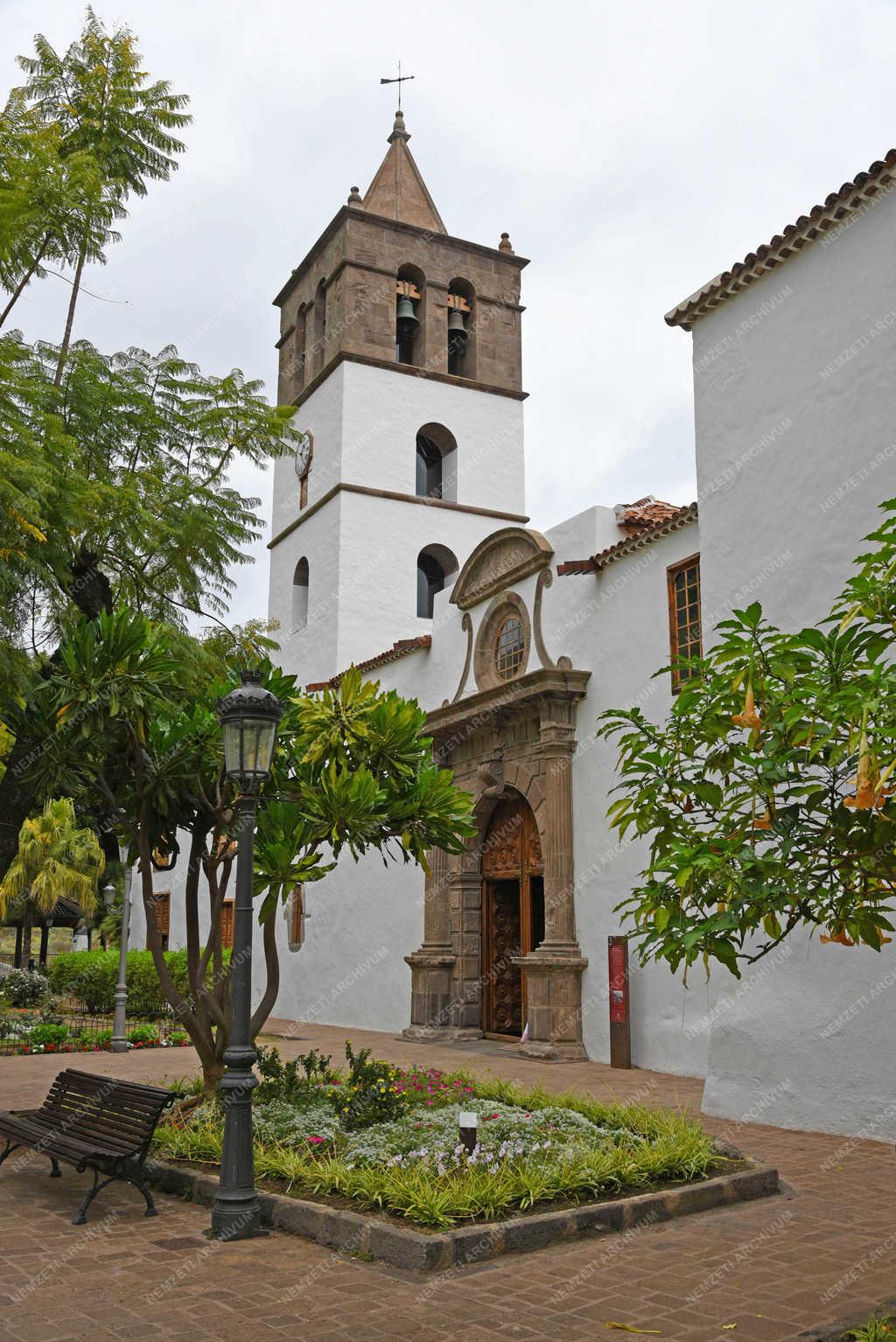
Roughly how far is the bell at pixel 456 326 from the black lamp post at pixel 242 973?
21.0m

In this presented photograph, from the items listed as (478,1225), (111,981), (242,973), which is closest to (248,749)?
(242,973)

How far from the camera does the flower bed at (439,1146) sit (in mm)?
6234

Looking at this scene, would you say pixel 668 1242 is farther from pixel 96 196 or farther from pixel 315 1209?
pixel 96 196

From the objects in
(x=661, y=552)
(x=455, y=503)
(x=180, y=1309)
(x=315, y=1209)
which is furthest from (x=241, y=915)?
(x=455, y=503)

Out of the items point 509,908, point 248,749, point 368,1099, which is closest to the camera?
point 248,749

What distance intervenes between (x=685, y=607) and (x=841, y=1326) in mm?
9160

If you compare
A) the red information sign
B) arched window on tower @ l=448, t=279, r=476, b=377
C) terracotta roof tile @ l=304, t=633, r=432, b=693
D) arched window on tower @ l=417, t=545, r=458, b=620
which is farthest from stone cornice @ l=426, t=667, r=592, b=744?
arched window on tower @ l=448, t=279, r=476, b=377

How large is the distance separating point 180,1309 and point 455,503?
21.4m

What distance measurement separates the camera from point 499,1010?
644 inches

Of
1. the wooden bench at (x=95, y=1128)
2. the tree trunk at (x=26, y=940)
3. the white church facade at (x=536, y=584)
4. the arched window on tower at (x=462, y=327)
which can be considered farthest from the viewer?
the tree trunk at (x=26, y=940)

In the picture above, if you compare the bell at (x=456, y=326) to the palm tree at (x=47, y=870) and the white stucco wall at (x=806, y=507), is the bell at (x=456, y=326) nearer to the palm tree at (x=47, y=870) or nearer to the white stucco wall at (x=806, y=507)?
the palm tree at (x=47, y=870)

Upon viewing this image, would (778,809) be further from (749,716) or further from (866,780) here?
(866,780)

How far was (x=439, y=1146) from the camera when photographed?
6848 millimetres

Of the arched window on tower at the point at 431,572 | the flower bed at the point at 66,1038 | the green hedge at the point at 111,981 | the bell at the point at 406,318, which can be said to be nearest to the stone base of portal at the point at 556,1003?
the flower bed at the point at 66,1038
